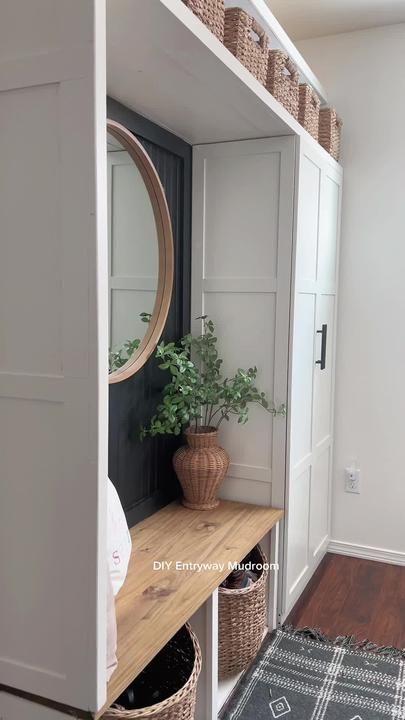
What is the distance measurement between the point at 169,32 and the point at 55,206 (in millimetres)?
567

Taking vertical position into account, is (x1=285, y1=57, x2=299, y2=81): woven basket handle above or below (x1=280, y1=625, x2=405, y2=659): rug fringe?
above

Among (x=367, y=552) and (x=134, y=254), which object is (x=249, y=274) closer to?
(x=134, y=254)

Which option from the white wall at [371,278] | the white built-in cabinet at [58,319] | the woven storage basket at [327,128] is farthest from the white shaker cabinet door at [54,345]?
the white wall at [371,278]

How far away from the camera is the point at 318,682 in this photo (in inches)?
80.3

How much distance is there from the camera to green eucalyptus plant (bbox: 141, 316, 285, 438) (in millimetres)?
2059

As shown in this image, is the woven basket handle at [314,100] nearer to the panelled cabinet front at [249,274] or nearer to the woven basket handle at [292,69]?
the woven basket handle at [292,69]

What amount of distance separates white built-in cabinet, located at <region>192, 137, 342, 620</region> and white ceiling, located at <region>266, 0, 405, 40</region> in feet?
2.17

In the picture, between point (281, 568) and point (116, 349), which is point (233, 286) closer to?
point (116, 349)

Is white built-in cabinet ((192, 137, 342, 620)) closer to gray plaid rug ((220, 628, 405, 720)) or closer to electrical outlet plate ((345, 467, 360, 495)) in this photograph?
gray plaid rug ((220, 628, 405, 720))

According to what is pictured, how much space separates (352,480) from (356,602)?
62 centimetres

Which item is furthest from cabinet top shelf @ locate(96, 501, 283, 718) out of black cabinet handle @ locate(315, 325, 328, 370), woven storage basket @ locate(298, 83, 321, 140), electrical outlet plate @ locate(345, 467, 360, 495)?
woven storage basket @ locate(298, 83, 321, 140)

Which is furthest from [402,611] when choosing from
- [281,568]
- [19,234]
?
[19,234]

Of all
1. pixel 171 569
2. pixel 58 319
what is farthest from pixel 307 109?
pixel 171 569

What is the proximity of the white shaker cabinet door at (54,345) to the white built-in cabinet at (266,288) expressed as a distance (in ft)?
4.01
